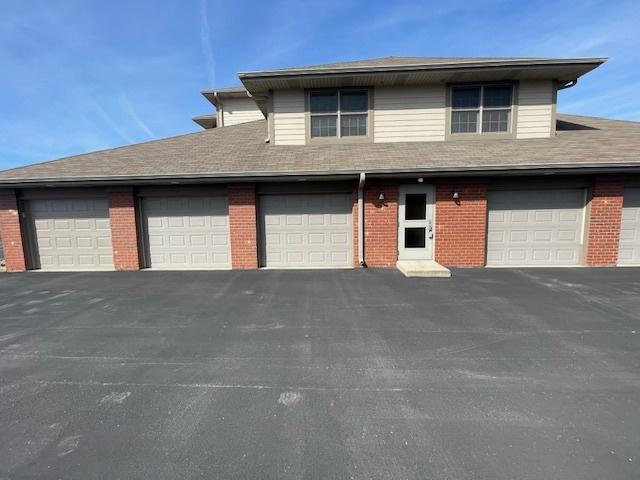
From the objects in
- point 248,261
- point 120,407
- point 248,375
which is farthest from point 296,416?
point 248,261

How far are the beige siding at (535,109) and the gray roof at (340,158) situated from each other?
0.36 m

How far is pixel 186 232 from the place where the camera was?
8812 mm

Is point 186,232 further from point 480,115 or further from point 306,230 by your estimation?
point 480,115

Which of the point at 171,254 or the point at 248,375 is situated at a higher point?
the point at 171,254

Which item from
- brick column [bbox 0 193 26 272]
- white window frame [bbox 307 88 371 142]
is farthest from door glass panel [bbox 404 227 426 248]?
brick column [bbox 0 193 26 272]

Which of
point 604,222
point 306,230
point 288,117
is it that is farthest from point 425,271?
point 288,117

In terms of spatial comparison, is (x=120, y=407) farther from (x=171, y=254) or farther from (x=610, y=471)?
(x=171, y=254)

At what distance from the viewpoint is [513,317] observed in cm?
466

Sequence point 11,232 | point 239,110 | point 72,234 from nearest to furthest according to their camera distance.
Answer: point 11,232, point 72,234, point 239,110

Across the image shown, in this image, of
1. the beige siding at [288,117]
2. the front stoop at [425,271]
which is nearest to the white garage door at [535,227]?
the front stoop at [425,271]

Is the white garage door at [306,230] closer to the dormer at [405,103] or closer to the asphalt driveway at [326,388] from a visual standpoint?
the dormer at [405,103]

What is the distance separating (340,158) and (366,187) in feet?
3.62

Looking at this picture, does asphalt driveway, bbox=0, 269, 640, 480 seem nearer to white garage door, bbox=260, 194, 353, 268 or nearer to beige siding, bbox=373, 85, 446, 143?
white garage door, bbox=260, 194, 353, 268

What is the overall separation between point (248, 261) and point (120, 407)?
233 inches
